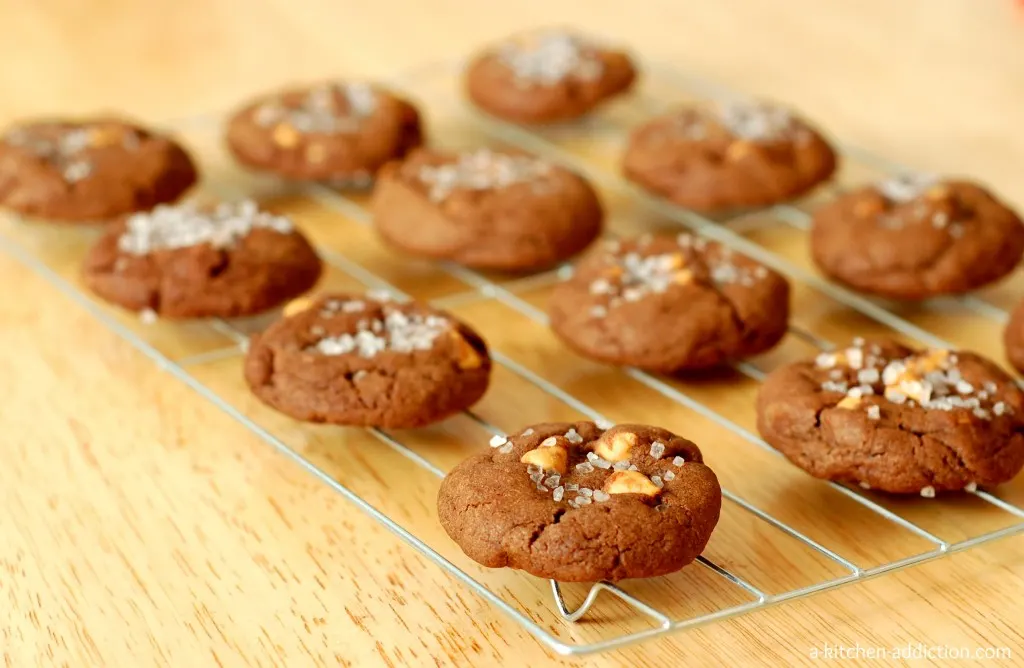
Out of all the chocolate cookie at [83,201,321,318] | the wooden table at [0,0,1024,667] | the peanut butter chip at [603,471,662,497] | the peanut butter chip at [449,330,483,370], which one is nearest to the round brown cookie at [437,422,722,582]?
the peanut butter chip at [603,471,662,497]

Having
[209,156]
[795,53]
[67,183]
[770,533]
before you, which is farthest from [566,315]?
[795,53]

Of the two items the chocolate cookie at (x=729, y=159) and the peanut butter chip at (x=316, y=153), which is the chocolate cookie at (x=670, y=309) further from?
the peanut butter chip at (x=316, y=153)

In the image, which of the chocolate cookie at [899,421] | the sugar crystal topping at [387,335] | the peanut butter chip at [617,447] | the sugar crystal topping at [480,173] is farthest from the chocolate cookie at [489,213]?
the peanut butter chip at [617,447]

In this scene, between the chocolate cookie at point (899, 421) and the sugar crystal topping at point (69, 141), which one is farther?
the sugar crystal topping at point (69, 141)

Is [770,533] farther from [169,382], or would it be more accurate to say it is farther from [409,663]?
[169,382]

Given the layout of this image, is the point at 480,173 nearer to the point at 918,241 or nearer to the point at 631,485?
the point at 918,241
